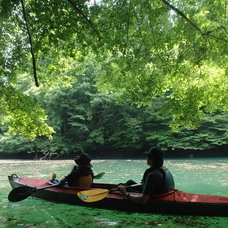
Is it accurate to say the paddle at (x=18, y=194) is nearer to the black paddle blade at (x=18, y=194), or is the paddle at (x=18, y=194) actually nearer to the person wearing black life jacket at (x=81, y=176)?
the black paddle blade at (x=18, y=194)

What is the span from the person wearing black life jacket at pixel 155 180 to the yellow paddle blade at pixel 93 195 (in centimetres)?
60

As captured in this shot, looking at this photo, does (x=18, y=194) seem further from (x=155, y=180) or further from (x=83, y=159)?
(x=155, y=180)

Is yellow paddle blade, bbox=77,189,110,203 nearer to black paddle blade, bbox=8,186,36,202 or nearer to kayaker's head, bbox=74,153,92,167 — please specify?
kayaker's head, bbox=74,153,92,167

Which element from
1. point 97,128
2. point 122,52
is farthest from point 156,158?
point 97,128

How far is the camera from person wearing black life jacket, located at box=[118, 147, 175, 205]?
404 cm

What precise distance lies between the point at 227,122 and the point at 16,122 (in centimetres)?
1841

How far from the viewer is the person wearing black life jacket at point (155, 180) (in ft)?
13.3

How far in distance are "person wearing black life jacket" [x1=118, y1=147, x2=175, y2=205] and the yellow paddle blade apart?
595mm

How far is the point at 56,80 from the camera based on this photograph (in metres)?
7.54

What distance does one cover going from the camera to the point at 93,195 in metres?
4.62

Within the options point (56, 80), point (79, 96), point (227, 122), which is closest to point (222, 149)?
point (227, 122)

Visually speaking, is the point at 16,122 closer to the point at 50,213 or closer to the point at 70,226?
the point at 50,213

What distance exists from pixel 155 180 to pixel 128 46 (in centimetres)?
353

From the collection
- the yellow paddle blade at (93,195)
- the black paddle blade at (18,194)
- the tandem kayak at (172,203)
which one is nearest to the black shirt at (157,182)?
the tandem kayak at (172,203)
